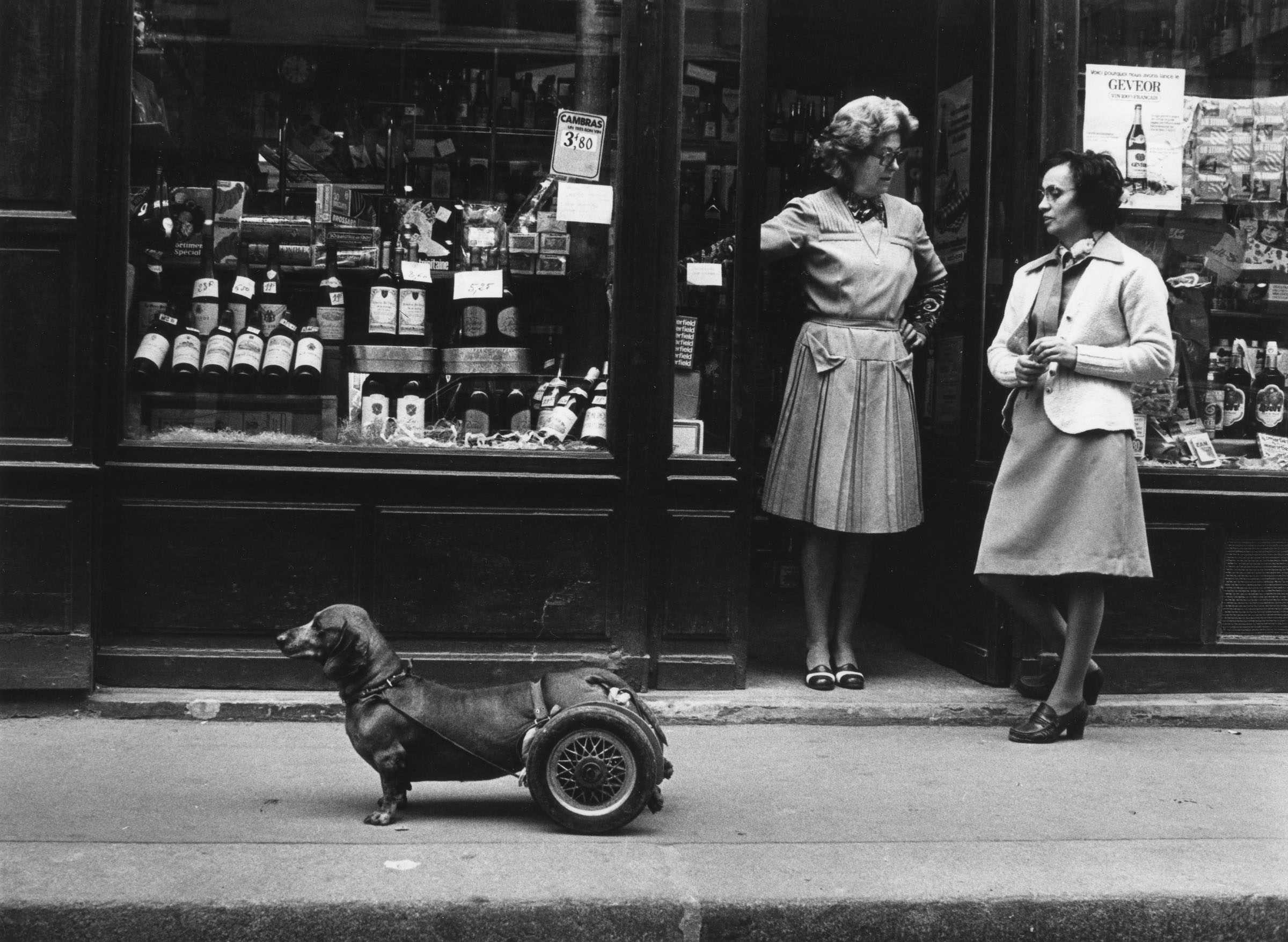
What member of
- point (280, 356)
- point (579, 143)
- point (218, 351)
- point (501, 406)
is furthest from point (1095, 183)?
point (218, 351)

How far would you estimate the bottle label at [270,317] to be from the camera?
5.57 meters

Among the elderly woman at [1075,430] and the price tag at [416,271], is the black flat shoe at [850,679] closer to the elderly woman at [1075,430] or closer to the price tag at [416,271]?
the elderly woman at [1075,430]

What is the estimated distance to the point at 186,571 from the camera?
5230 mm

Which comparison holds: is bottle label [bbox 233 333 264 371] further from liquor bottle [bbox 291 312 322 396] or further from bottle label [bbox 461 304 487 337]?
bottle label [bbox 461 304 487 337]

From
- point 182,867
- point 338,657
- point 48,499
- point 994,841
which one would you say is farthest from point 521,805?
point 48,499

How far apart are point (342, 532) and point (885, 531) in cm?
218

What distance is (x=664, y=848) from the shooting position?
12.3ft

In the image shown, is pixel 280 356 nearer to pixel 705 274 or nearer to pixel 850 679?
pixel 705 274

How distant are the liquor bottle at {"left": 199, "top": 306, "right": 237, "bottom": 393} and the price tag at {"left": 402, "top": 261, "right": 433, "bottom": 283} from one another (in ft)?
2.37

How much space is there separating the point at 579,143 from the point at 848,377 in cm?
145

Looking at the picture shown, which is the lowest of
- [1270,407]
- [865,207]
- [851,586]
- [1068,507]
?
[851,586]

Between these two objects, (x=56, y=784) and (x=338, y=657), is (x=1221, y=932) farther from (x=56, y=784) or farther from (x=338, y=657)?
(x=56, y=784)

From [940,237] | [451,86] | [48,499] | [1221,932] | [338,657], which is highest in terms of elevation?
[451,86]

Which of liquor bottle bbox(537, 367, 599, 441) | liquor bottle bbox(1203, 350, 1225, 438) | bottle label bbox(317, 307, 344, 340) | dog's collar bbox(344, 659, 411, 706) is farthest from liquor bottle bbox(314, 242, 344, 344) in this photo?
liquor bottle bbox(1203, 350, 1225, 438)
